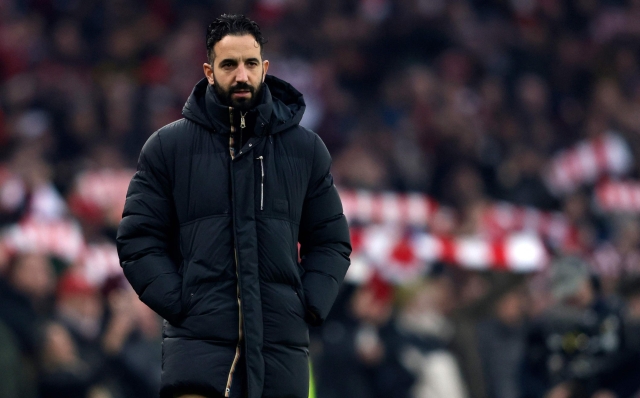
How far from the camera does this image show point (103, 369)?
824 centimetres

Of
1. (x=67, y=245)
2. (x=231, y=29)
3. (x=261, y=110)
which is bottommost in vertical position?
(x=67, y=245)

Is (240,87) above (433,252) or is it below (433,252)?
above

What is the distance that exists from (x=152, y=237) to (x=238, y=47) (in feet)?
2.07

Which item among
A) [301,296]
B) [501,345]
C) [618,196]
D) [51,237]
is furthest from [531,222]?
[301,296]

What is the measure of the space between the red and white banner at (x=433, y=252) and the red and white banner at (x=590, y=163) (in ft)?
4.60

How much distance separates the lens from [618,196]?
12039 millimetres

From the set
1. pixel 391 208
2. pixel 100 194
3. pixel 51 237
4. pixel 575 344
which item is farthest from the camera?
pixel 391 208

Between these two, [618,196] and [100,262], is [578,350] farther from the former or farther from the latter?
[618,196]

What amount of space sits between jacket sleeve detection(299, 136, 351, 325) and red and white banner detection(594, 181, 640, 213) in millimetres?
8344

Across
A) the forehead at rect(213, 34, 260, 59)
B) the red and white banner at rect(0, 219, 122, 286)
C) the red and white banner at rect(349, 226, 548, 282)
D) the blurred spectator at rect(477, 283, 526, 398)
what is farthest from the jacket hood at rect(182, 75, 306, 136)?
the red and white banner at rect(349, 226, 548, 282)

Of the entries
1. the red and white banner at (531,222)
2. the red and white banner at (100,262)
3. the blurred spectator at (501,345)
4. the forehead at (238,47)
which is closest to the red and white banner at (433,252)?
the red and white banner at (531,222)

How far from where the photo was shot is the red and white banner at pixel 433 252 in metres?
10.5

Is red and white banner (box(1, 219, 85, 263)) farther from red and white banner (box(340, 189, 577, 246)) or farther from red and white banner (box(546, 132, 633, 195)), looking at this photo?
red and white banner (box(546, 132, 633, 195))

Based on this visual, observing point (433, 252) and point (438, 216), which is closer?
point (433, 252)
